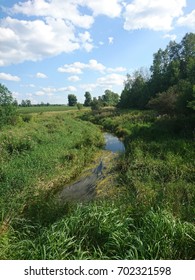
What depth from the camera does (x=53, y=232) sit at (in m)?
6.26

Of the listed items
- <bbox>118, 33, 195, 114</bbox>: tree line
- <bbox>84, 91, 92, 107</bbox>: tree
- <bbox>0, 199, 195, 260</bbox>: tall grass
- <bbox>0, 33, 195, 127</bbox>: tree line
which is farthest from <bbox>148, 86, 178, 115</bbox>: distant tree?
<bbox>84, 91, 92, 107</bbox>: tree

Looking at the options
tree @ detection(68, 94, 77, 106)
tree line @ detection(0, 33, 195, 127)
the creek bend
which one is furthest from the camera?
tree @ detection(68, 94, 77, 106)

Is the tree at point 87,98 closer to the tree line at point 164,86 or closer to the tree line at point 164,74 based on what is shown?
the tree line at point 164,86

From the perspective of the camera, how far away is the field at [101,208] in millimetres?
5805

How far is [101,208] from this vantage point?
7.43 meters

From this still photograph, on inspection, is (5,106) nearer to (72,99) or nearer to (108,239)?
(108,239)

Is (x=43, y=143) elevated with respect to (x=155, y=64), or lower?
lower

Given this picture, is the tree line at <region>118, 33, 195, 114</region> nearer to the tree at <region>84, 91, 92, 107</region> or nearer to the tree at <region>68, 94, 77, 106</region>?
the tree at <region>84, 91, 92, 107</region>

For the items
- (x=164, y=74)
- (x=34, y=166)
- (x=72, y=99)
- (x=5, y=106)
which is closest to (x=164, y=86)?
(x=164, y=74)

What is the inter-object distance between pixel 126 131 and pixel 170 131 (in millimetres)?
7651

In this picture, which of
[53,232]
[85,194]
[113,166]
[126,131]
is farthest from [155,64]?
[53,232]

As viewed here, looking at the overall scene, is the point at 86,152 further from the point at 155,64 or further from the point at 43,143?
the point at 155,64

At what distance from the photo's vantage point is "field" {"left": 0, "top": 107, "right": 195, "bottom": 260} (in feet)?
19.0

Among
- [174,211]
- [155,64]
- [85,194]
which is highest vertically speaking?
[155,64]
